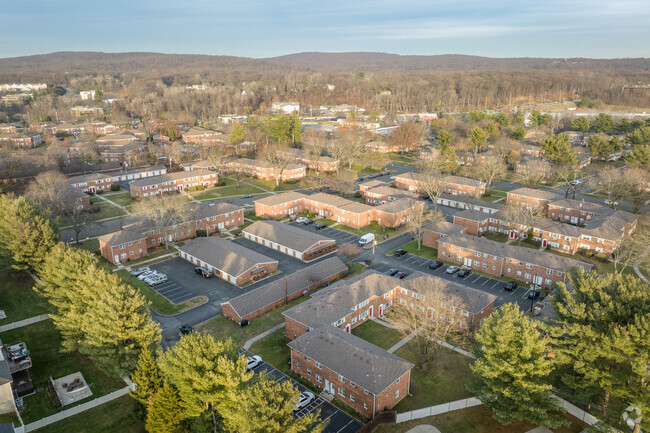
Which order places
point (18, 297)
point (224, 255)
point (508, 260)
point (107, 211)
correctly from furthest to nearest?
point (107, 211) < point (224, 255) < point (508, 260) < point (18, 297)

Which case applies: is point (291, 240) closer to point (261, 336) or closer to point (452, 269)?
point (261, 336)

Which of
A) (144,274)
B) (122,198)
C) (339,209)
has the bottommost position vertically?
(144,274)

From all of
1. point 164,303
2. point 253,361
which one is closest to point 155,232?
point 164,303

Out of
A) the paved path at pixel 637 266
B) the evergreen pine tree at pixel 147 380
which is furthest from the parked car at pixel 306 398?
the paved path at pixel 637 266

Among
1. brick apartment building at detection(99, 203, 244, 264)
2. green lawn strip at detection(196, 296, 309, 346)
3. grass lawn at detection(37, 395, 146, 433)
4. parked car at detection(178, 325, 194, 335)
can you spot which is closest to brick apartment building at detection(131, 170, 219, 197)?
brick apartment building at detection(99, 203, 244, 264)

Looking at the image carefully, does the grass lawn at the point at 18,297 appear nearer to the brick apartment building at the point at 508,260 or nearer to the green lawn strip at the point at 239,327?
the green lawn strip at the point at 239,327

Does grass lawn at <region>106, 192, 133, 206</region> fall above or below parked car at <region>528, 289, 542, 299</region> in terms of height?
above

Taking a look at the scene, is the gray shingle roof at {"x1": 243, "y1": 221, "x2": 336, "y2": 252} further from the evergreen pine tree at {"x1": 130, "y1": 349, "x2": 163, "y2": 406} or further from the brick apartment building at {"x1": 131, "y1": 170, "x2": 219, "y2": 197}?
the evergreen pine tree at {"x1": 130, "y1": 349, "x2": 163, "y2": 406}
